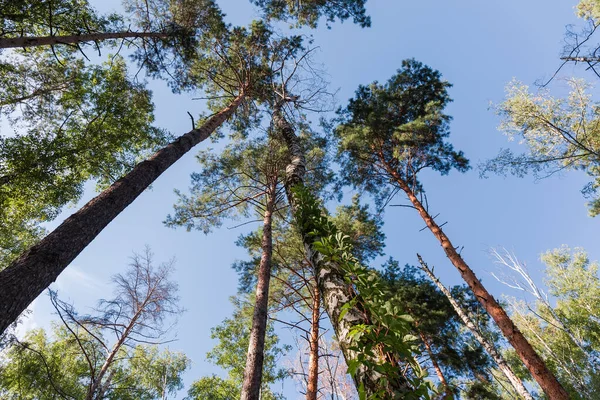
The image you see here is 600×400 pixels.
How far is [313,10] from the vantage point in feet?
31.7

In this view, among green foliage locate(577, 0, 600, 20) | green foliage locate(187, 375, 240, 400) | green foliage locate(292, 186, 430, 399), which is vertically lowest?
green foliage locate(292, 186, 430, 399)

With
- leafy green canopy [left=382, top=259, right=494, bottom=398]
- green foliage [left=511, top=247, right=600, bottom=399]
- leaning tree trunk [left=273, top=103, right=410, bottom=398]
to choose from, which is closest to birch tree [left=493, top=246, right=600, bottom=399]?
green foliage [left=511, top=247, right=600, bottom=399]

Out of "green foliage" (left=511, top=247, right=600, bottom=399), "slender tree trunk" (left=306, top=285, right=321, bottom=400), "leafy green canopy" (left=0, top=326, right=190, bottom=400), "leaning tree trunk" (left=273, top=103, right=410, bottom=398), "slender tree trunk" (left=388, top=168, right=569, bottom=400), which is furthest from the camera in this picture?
"green foliage" (left=511, top=247, right=600, bottom=399)

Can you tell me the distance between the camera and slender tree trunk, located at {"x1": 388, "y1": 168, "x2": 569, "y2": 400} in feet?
16.3

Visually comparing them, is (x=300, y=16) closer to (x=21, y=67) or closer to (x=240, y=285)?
(x=21, y=67)

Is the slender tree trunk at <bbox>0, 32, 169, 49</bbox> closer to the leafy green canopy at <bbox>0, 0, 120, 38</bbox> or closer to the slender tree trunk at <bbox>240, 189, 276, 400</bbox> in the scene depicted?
the leafy green canopy at <bbox>0, 0, 120, 38</bbox>

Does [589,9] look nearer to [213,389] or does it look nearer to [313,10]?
[313,10]

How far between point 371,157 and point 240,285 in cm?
689

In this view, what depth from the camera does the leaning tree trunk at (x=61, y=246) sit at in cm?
198

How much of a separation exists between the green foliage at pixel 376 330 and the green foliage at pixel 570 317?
21.8 meters

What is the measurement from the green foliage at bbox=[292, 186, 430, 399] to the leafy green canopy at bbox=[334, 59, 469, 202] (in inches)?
284

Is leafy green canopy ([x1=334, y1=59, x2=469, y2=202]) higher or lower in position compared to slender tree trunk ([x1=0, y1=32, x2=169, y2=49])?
higher

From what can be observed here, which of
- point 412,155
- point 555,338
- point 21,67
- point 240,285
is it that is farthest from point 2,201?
point 555,338

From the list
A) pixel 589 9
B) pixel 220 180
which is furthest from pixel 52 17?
pixel 589 9
